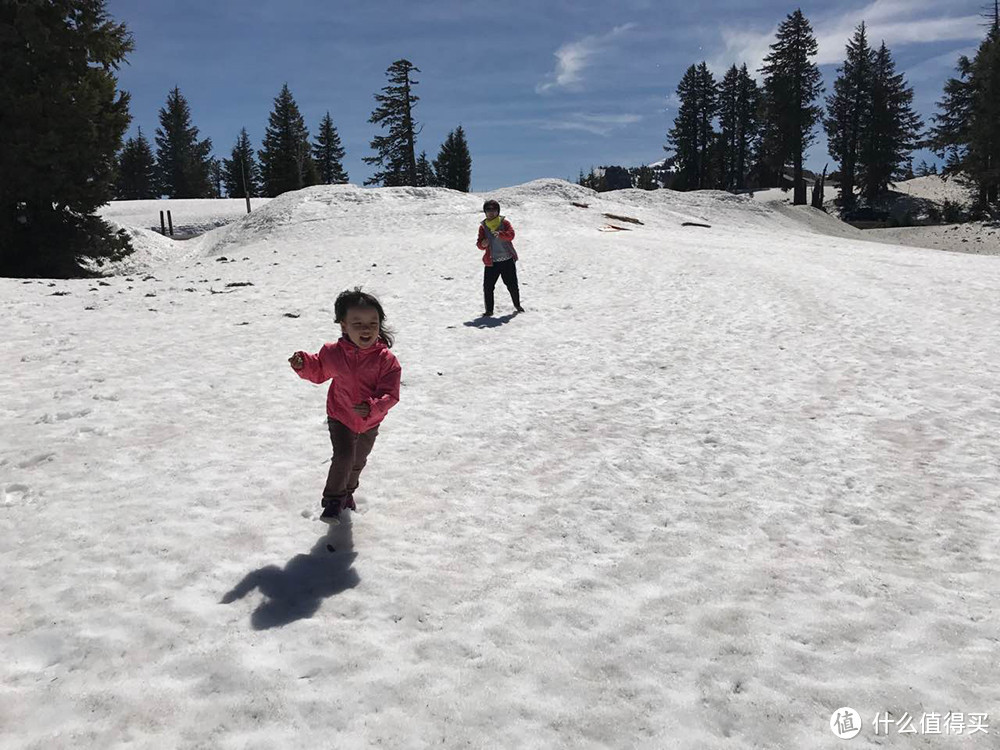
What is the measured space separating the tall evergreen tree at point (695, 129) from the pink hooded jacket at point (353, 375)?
7253 centimetres

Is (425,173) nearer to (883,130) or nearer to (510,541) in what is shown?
(883,130)

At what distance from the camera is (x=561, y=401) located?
744cm

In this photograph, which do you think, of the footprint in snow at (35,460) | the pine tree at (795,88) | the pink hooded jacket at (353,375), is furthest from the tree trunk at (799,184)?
the footprint in snow at (35,460)

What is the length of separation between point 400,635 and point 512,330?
791 cm

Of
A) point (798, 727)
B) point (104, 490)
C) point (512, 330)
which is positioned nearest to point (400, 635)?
point (798, 727)

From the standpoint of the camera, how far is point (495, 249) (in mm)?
11812

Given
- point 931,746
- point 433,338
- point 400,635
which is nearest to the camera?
point 931,746

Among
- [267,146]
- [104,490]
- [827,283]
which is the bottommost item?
[104,490]

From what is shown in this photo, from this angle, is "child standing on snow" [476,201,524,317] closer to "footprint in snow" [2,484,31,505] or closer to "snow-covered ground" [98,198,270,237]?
"footprint in snow" [2,484,31,505]

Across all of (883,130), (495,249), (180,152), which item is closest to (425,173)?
(180,152)

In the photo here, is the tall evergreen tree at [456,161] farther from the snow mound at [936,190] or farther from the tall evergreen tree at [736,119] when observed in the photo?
the snow mound at [936,190]

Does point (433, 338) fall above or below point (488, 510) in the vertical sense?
above

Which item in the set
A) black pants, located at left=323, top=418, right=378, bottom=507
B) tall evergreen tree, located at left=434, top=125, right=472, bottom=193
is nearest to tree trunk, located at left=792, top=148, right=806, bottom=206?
tall evergreen tree, located at left=434, top=125, right=472, bottom=193

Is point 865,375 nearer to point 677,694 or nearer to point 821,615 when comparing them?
point 821,615
